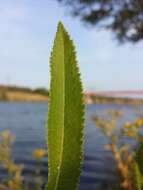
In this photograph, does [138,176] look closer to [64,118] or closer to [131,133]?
[64,118]

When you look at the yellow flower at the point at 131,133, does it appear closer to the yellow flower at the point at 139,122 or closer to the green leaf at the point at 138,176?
the yellow flower at the point at 139,122

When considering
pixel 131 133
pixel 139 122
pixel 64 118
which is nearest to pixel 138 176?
pixel 64 118

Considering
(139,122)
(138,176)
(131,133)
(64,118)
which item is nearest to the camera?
(64,118)

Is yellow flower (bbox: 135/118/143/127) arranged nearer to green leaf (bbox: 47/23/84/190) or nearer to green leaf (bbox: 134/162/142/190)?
green leaf (bbox: 134/162/142/190)

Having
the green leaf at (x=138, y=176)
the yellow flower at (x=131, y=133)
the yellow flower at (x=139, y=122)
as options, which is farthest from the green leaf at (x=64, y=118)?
the yellow flower at (x=131, y=133)

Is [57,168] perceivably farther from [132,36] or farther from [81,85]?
[132,36]

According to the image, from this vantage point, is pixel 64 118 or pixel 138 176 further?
pixel 138 176

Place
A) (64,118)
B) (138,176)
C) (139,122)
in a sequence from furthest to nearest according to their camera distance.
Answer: (139,122)
(138,176)
(64,118)

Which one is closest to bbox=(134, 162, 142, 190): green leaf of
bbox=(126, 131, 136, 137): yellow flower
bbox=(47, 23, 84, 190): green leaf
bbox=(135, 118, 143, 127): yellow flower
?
bbox=(47, 23, 84, 190): green leaf

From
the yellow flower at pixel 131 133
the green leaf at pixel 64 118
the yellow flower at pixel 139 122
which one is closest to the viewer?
the green leaf at pixel 64 118

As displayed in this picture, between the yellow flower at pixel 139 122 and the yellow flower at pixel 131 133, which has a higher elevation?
the yellow flower at pixel 139 122
